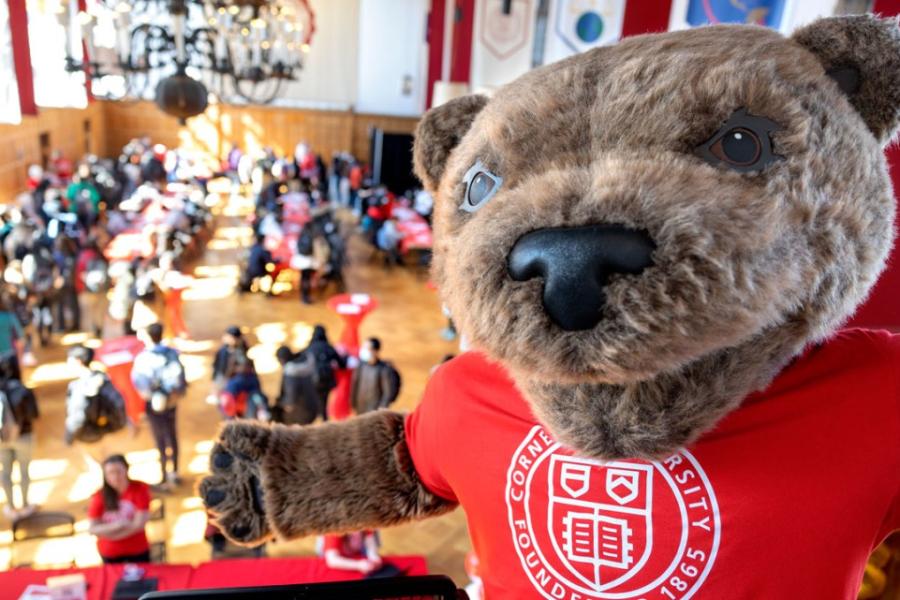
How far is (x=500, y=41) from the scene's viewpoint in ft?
27.6

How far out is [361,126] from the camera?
16.5 m

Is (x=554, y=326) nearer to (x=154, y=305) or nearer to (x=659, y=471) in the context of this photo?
(x=659, y=471)

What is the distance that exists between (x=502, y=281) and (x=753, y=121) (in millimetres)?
394

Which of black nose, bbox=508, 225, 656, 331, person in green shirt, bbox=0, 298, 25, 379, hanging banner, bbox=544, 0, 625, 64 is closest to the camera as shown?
black nose, bbox=508, 225, 656, 331

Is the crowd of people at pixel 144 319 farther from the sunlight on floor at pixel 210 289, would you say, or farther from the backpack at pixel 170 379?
the sunlight on floor at pixel 210 289

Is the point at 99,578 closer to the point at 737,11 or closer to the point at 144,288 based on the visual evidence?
the point at 144,288

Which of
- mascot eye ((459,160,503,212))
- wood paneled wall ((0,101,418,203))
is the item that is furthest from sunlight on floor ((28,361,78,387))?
wood paneled wall ((0,101,418,203))

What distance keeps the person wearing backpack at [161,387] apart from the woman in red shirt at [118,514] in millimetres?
961

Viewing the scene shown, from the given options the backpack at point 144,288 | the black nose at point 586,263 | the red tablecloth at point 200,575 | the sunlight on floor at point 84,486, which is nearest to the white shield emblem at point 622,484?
the black nose at point 586,263

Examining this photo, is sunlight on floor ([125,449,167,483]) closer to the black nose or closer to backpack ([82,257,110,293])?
backpack ([82,257,110,293])

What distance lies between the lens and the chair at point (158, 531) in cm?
364

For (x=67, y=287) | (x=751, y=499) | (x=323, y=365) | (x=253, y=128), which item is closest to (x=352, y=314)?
(x=323, y=365)

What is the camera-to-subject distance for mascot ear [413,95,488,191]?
49.1 inches

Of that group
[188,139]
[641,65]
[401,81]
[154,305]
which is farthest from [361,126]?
[641,65]
